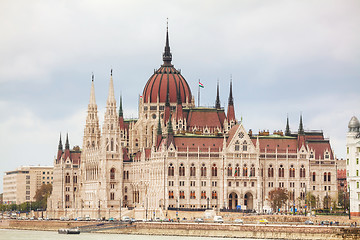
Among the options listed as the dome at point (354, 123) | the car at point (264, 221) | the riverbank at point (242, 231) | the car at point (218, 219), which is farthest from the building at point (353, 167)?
the car at point (218, 219)

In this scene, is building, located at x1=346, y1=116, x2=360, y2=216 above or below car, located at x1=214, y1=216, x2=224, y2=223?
above

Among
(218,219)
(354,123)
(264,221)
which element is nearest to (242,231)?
(264,221)

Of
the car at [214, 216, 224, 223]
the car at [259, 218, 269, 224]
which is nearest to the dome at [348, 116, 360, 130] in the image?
the car at [259, 218, 269, 224]

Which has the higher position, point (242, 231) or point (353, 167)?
point (353, 167)

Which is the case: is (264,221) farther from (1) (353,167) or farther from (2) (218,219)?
(1) (353,167)

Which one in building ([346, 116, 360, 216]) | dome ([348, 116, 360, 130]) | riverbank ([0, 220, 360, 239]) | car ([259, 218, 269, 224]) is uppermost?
dome ([348, 116, 360, 130])

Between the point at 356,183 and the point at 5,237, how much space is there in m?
60.6

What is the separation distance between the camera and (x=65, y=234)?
652 feet

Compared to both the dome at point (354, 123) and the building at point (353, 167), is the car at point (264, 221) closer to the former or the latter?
the building at point (353, 167)

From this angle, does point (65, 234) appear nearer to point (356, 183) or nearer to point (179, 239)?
point (179, 239)

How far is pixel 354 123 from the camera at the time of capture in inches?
7116

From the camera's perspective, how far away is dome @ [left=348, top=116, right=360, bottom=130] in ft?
591

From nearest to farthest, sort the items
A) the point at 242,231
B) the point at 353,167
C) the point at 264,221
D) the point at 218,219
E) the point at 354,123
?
the point at 242,231 < the point at 353,167 < the point at 354,123 < the point at 264,221 < the point at 218,219

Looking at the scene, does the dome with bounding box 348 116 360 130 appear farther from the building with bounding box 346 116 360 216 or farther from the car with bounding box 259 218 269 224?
the car with bounding box 259 218 269 224
